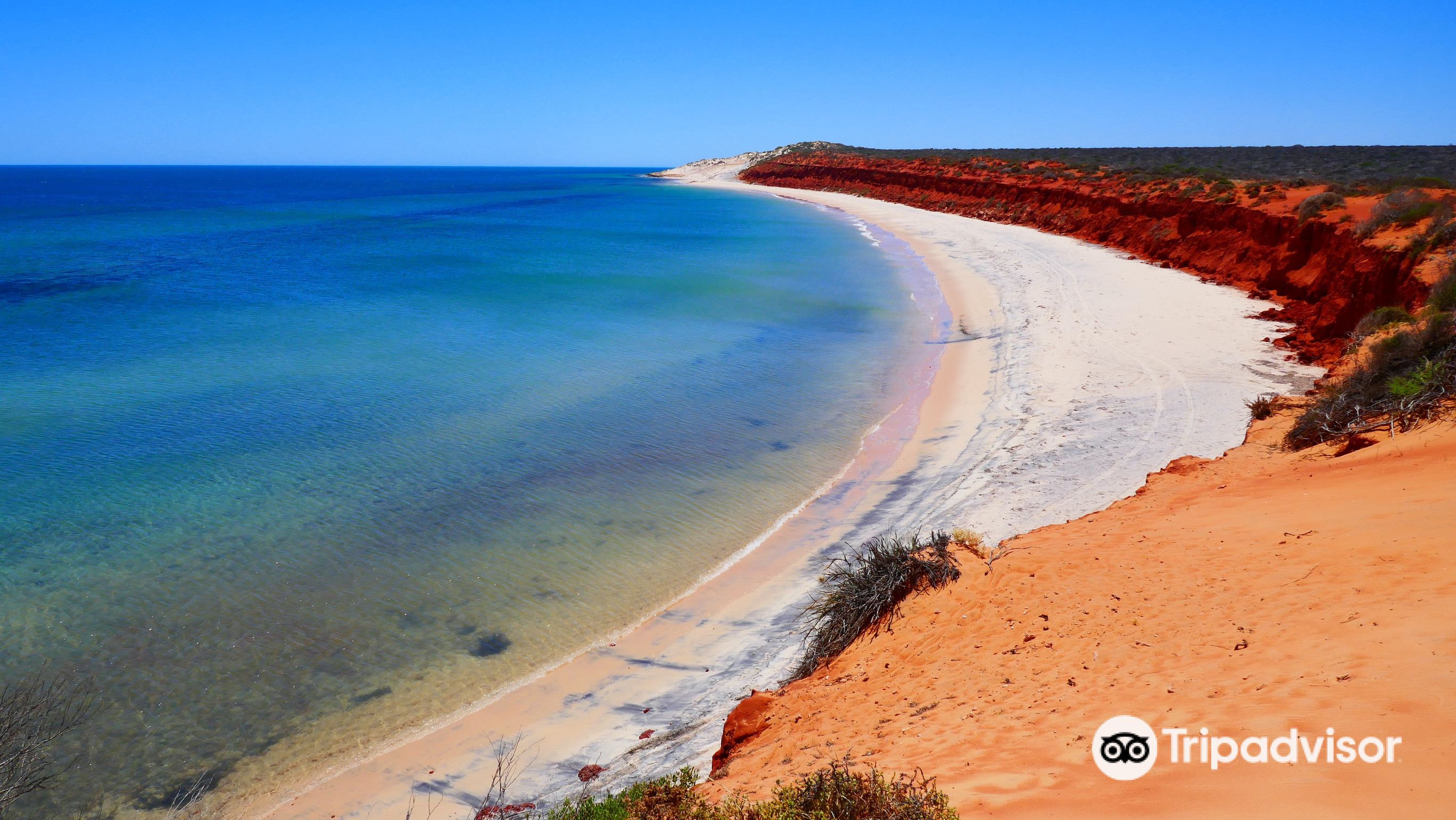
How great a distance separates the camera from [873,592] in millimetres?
7863

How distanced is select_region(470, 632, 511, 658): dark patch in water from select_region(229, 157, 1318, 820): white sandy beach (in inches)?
28.6

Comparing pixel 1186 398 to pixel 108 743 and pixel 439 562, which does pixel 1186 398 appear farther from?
pixel 108 743

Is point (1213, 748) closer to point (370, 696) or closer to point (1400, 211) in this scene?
point (370, 696)

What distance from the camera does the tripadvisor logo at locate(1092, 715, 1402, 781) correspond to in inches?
159

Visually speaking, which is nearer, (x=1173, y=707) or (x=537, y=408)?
(x=1173, y=707)

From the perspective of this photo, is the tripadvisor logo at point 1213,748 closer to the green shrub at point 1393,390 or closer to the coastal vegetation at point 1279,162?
the green shrub at point 1393,390

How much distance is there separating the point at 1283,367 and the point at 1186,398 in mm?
3335

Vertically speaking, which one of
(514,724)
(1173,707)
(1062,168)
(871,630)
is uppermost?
(1062,168)

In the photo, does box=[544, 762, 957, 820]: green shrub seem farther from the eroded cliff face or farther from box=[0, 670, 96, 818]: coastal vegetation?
the eroded cliff face

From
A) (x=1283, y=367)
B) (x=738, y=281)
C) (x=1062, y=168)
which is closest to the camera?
(x=1283, y=367)

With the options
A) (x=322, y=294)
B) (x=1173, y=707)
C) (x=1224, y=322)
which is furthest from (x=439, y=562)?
(x=322, y=294)

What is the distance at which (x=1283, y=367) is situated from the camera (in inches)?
620

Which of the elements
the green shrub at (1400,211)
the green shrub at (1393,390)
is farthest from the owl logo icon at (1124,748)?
the green shrub at (1400,211)

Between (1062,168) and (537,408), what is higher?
(1062,168)
